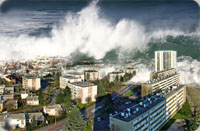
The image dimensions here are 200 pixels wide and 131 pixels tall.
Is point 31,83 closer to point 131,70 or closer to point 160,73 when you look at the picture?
point 131,70

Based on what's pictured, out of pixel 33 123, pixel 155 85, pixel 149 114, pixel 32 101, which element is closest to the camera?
pixel 149 114

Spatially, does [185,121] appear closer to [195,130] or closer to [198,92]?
[195,130]

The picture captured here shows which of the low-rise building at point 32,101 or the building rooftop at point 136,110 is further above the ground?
the building rooftop at point 136,110

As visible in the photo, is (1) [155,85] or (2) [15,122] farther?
(1) [155,85]

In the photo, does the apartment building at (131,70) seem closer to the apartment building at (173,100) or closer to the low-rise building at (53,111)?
the apartment building at (173,100)

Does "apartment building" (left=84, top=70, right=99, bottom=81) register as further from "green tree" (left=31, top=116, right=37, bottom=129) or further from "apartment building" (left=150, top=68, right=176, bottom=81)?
"green tree" (left=31, top=116, right=37, bottom=129)

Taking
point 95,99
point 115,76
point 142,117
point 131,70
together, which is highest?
point 131,70

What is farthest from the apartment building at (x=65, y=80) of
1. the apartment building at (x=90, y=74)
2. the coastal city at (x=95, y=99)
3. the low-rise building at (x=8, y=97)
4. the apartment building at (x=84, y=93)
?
the low-rise building at (x=8, y=97)

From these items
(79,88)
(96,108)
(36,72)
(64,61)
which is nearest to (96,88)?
(79,88)

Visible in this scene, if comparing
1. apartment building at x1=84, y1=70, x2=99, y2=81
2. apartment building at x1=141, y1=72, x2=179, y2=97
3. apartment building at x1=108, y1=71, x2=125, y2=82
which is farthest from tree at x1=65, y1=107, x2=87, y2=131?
apartment building at x1=84, y1=70, x2=99, y2=81

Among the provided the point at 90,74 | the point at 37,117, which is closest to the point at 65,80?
the point at 90,74
